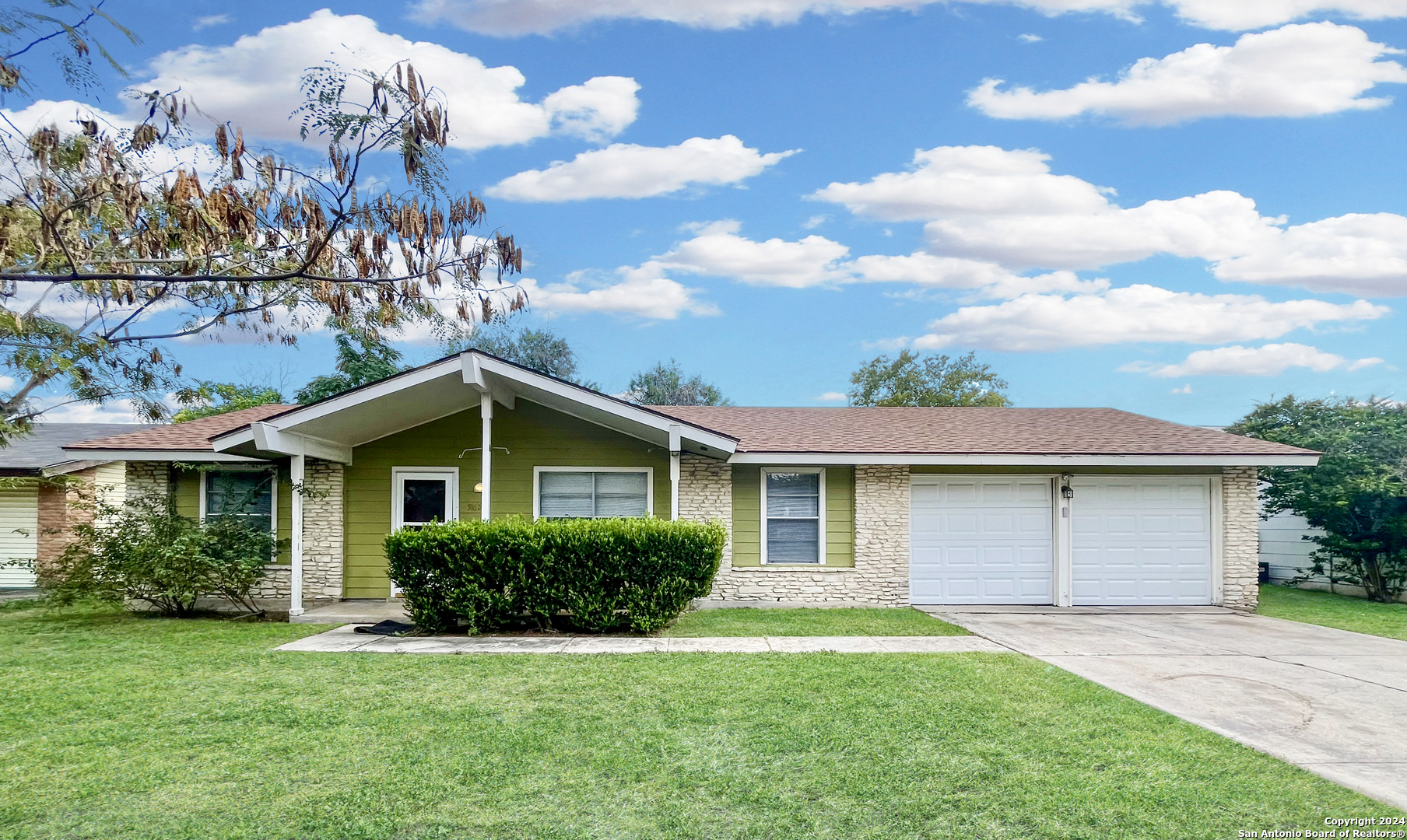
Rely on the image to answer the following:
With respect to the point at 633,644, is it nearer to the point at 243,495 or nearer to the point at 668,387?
the point at 243,495

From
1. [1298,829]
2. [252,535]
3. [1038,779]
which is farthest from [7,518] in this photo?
[1298,829]

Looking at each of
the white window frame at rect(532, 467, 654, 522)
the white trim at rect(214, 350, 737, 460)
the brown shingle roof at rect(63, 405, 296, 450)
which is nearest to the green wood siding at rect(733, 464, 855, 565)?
the white window frame at rect(532, 467, 654, 522)

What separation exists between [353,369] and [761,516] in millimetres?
18445

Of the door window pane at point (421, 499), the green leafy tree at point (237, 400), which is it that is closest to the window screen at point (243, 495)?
the door window pane at point (421, 499)

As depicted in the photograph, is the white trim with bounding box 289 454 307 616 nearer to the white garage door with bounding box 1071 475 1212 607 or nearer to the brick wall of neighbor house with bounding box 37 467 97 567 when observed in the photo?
the brick wall of neighbor house with bounding box 37 467 97 567

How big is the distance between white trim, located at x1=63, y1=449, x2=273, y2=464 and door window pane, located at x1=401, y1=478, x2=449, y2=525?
2.04 metres

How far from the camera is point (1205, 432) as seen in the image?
13.8m

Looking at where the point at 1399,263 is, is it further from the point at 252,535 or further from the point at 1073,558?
the point at 252,535

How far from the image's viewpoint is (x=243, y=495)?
12422mm

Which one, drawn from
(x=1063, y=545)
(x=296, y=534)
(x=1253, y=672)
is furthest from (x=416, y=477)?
(x=1253, y=672)

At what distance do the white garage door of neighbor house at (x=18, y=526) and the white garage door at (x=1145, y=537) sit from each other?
19.7 metres

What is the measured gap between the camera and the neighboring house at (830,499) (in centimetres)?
1220

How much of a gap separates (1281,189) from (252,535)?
19.1 meters

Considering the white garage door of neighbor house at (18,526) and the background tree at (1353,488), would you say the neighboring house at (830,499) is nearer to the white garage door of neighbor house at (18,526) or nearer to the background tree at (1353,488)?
the background tree at (1353,488)
